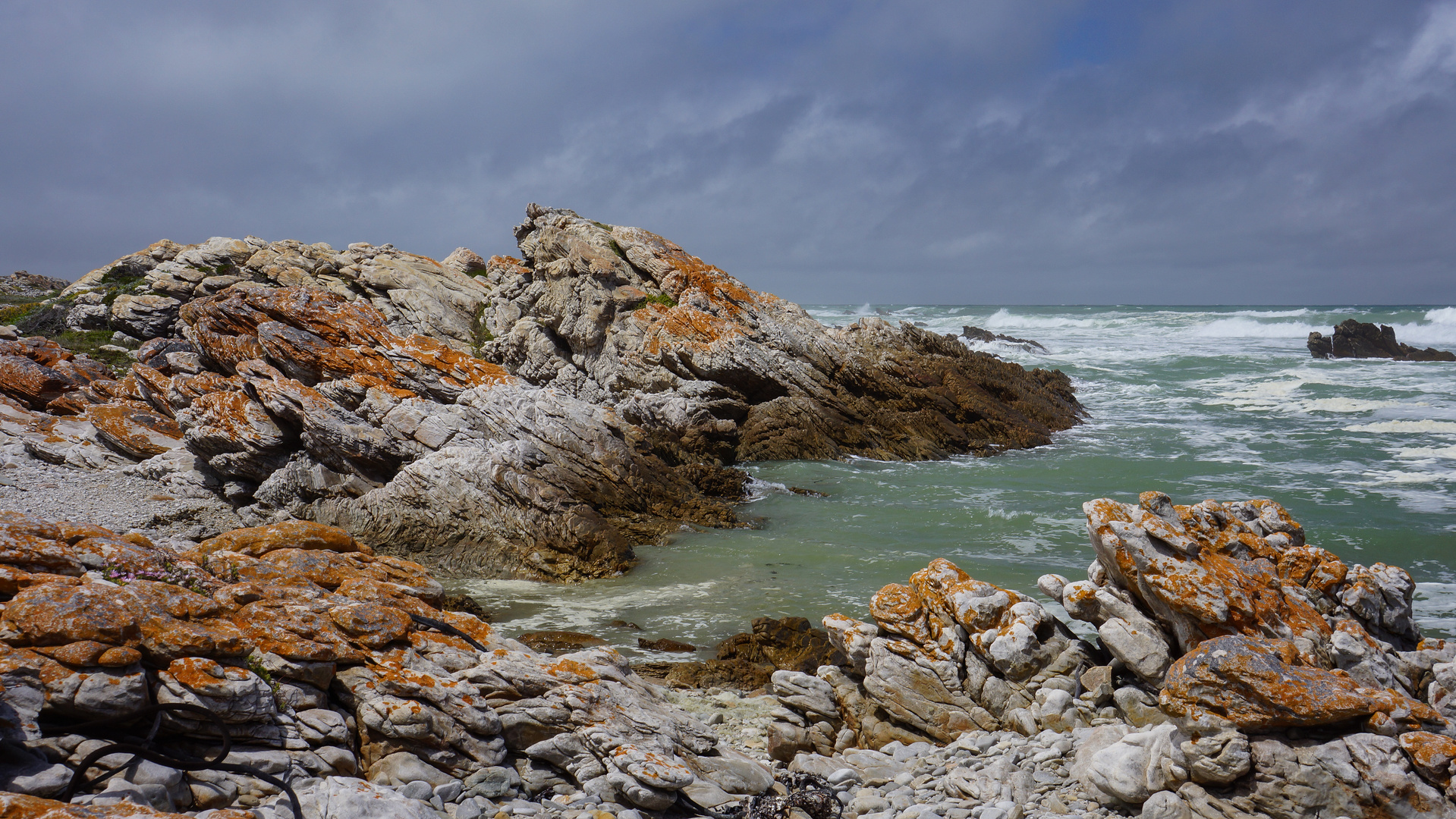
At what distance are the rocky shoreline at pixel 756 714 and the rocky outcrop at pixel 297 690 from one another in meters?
0.02

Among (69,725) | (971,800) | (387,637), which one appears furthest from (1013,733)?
(69,725)

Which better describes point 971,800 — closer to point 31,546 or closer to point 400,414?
point 31,546

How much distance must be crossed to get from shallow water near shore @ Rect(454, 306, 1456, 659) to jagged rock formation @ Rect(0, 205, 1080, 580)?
1.43 metres

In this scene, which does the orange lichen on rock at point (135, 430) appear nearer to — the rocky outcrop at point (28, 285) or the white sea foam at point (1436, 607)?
the white sea foam at point (1436, 607)

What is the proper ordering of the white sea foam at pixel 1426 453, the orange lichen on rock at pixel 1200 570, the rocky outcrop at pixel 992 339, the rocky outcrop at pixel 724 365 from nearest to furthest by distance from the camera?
the orange lichen on rock at pixel 1200 570 → the white sea foam at pixel 1426 453 → the rocky outcrop at pixel 724 365 → the rocky outcrop at pixel 992 339

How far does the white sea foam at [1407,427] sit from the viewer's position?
27819 mm

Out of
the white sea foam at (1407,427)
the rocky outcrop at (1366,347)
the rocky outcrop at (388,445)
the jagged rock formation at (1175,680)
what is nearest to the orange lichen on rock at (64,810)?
the jagged rock formation at (1175,680)

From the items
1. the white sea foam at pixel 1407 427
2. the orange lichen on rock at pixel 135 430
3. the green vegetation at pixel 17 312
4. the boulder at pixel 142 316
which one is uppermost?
the green vegetation at pixel 17 312

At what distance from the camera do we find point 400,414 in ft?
57.1

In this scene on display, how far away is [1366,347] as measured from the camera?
51594 mm

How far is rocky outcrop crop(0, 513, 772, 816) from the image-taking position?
4715 millimetres

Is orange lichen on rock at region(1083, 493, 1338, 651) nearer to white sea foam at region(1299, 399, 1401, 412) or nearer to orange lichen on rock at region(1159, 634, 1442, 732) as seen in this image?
orange lichen on rock at region(1159, 634, 1442, 732)

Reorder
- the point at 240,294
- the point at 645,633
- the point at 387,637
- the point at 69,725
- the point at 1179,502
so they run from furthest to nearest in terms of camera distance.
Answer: the point at 240,294 → the point at 1179,502 → the point at 645,633 → the point at 387,637 → the point at 69,725

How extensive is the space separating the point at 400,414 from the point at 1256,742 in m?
16.5
